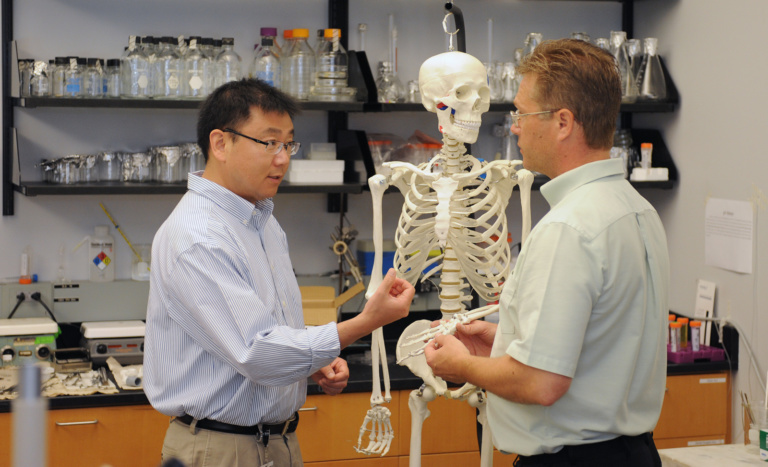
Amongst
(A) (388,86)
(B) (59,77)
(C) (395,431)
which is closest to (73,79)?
(B) (59,77)

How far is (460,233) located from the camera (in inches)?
91.7

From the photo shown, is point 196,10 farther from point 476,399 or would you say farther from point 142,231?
point 476,399

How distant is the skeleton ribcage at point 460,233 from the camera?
2.32m

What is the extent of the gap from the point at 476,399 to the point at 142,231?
5.36 feet

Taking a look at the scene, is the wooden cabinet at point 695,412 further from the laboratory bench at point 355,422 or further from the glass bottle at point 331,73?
the glass bottle at point 331,73

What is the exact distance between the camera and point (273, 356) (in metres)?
1.55

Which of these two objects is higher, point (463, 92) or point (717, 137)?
point (463, 92)

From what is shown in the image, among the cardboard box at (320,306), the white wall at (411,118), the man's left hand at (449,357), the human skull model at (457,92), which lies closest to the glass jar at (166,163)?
the white wall at (411,118)

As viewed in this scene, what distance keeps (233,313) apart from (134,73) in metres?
1.66

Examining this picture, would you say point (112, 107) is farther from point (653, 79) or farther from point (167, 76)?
point (653, 79)

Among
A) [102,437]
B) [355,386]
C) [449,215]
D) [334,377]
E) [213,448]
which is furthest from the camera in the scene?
[355,386]

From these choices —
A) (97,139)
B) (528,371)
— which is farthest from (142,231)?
(528,371)

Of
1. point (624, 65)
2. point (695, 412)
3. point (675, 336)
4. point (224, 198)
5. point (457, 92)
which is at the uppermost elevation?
point (624, 65)

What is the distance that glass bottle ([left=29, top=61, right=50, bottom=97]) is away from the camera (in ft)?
9.30
